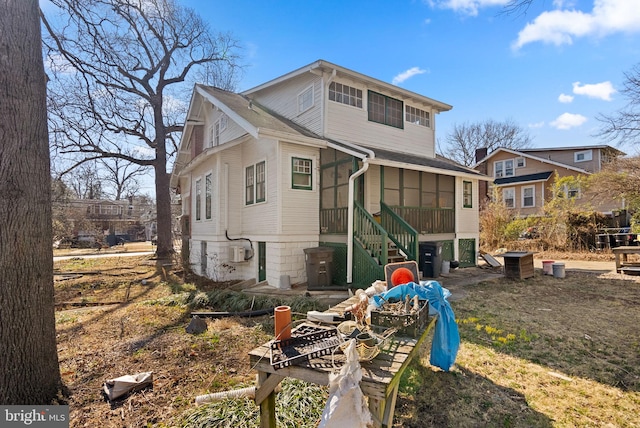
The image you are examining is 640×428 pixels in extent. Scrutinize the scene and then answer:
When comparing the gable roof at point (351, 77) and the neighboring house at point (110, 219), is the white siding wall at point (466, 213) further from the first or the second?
the neighboring house at point (110, 219)

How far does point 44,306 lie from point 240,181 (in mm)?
7847

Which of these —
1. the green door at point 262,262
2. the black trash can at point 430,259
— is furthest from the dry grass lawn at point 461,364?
the green door at point 262,262

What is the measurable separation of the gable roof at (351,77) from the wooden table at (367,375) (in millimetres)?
8627

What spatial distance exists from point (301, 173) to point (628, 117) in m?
16.5

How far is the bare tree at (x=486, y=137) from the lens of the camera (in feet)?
124

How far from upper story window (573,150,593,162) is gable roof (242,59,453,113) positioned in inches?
797

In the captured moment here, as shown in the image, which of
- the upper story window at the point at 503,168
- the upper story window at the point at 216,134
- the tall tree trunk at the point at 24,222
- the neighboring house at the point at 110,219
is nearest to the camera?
the tall tree trunk at the point at 24,222

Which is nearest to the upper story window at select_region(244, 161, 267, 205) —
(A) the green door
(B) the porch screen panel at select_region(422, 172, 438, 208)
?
(A) the green door

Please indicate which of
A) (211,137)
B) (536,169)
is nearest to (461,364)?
(211,137)

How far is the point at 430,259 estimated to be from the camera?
9.21m

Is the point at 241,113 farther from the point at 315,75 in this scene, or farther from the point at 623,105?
the point at 623,105

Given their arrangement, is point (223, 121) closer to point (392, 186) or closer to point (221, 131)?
point (221, 131)

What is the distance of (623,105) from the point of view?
15125mm

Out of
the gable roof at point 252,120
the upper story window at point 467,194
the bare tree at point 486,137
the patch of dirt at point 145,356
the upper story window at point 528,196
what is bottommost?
the patch of dirt at point 145,356
